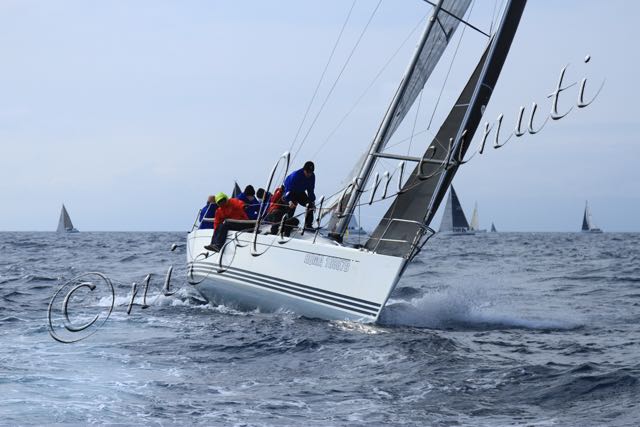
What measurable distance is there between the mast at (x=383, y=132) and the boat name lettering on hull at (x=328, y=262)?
894 millimetres

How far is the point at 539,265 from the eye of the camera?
86.7 feet

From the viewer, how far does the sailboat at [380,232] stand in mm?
10141

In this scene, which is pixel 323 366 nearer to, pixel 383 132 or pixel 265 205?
pixel 383 132

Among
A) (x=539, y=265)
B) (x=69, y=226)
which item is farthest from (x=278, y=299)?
(x=69, y=226)

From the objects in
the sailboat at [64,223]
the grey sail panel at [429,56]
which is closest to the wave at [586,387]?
the grey sail panel at [429,56]

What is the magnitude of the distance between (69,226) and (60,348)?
76501mm

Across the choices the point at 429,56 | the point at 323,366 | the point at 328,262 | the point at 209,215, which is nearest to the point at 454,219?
the point at 209,215

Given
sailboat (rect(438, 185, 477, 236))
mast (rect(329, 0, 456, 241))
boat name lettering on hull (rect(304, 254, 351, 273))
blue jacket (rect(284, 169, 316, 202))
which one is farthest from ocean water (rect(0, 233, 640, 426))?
sailboat (rect(438, 185, 477, 236))

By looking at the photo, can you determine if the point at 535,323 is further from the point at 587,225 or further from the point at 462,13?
the point at 587,225

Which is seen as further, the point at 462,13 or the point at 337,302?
the point at 462,13

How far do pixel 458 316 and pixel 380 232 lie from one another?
6.90 ft

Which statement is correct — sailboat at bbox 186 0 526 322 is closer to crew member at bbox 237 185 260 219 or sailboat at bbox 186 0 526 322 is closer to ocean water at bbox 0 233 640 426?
ocean water at bbox 0 233 640 426

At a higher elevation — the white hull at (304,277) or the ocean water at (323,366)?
the white hull at (304,277)

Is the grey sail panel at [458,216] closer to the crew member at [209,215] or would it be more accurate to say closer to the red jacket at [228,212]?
the crew member at [209,215]
